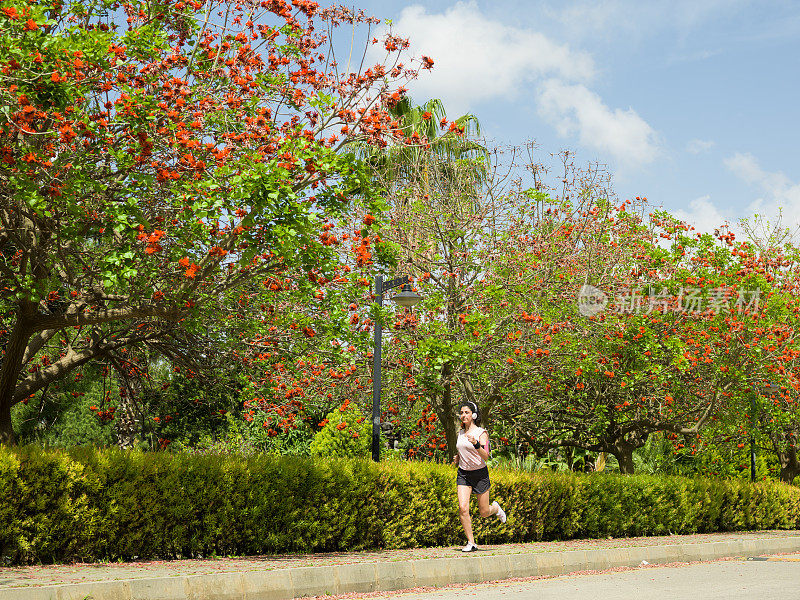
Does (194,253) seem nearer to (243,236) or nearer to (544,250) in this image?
(243,236)

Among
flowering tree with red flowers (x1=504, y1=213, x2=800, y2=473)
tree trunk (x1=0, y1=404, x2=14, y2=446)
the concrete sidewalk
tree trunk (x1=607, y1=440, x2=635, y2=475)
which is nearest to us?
the concrete sidewalk

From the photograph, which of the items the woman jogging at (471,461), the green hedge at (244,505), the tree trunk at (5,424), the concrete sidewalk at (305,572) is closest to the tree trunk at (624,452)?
the green hedge at (244,505)

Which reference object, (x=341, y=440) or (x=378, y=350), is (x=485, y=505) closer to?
(x=378, y=350)

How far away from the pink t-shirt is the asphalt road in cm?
137

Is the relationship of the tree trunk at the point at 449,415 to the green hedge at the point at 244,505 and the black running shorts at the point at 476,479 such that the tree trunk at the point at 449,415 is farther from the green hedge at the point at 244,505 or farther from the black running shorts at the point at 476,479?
the black running shorts at the point at 476,479

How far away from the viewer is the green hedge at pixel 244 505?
770 cm

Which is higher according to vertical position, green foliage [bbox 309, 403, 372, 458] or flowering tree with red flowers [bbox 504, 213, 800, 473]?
flowering tree with red flowers [bbox 504, 213, 800, 473]

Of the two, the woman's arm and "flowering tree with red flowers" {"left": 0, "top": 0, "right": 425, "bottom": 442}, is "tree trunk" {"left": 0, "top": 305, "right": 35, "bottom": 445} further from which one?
the woman's arm

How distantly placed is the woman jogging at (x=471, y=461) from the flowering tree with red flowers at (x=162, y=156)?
8.53 ft

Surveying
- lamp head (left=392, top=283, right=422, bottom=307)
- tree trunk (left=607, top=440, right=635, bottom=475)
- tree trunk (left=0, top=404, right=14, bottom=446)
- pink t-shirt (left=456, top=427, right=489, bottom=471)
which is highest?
lamp head (left=392, top=283, right=422, bottom=307)

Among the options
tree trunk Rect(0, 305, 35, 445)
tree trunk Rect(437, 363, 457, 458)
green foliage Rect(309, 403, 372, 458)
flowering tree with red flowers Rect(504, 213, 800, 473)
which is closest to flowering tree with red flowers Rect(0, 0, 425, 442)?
tree trunk Rect(0, 305, 35, 445)

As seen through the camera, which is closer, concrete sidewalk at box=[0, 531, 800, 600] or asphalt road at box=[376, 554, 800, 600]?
concrete sidewalk at box=[0, 531, 800, 600]

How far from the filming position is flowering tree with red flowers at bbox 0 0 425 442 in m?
7.45

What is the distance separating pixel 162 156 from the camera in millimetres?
8469
